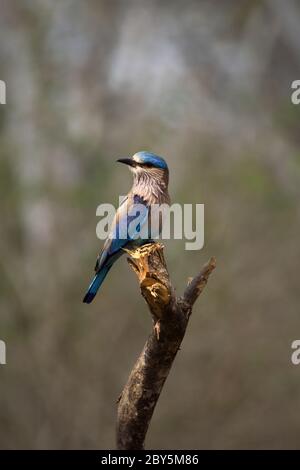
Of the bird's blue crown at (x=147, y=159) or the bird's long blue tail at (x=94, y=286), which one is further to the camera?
the bird's blue crown at (x=147, y=159)

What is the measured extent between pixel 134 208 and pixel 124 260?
4.23 metres

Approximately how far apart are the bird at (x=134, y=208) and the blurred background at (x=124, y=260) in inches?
156

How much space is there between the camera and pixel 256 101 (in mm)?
13602

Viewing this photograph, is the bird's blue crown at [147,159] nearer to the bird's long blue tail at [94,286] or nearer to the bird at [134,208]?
the bird at [134,208]

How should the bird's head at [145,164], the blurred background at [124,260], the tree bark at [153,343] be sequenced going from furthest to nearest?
the blurred background at [124,260]
the bird's head at [145,164]
the tree bark at [153,343]

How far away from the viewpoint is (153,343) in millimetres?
4844

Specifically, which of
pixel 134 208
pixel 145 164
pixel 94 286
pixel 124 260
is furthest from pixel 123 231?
pixel 124 260

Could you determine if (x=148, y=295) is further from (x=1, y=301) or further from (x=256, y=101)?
(x=256, y=101)

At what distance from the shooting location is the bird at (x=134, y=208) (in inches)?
237

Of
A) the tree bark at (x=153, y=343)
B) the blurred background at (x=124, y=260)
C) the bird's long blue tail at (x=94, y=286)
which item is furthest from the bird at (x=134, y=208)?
the blurred background at (x=124, y=260)

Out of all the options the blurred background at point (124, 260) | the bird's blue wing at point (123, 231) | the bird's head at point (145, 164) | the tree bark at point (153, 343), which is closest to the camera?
the tree bark at point (153, 343)

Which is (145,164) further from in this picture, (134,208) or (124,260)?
(124,260)

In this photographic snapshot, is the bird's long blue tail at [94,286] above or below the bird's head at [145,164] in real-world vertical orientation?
below

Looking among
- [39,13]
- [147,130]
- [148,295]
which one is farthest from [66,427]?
[148,295]
